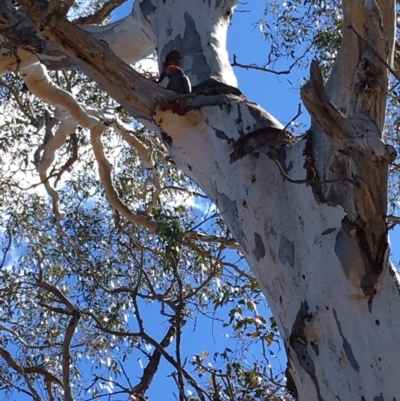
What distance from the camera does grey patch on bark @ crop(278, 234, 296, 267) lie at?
172cm

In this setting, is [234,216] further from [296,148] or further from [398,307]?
[398,307]

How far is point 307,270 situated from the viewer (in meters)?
1.66

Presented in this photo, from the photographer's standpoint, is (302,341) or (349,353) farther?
(302,341)

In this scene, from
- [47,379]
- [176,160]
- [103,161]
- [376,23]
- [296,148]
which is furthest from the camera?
[103,161]

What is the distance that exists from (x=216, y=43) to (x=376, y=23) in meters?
1.04

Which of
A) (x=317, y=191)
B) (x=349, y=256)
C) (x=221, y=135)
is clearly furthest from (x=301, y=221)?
(x=221, y=135)

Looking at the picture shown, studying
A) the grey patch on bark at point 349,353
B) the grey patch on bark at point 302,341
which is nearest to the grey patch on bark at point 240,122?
the grey patch on bark at point 302,341

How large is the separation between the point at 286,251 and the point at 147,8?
1676 millimetres

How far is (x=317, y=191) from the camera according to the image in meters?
1.76

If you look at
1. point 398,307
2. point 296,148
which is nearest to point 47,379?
point 296,148

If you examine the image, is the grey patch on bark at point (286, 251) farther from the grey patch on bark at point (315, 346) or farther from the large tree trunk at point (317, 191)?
the grey patch on bark at point (315, 346)

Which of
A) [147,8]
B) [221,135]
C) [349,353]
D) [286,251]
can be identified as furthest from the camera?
[147,8]

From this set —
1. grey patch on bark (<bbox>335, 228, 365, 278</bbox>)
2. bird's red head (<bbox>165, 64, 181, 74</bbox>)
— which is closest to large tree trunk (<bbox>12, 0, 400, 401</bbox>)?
grey patch on bark (<bbox>335, 228, 365, 278</bbox>)

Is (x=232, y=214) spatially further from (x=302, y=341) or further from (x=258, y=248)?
(x=302, y=341)
